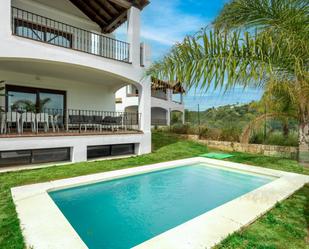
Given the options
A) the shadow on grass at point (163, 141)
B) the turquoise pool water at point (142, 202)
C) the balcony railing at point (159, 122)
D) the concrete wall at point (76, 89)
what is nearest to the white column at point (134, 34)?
the concrete wall at point (76, 89)

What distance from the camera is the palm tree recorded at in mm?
4855

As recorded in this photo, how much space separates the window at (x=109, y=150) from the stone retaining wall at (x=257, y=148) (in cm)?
598

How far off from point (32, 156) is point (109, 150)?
379 centimetres

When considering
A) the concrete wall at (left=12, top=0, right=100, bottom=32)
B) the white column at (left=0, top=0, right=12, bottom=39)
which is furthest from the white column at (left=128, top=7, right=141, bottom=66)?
the white column at (left=0, top=0, right=12, bottom=39)

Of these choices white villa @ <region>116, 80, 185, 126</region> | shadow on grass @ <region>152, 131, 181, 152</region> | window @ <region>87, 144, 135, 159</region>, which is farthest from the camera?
white villa @ <region>116, 80, 185, 126</region>

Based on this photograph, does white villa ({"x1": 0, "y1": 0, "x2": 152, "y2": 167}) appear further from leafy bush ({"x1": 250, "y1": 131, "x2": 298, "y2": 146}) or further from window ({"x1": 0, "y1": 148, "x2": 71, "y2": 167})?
leafy bush ({"x1": 250, "y1": 131, "x2": 298, "y2": 146})

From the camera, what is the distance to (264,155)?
38.5 ft

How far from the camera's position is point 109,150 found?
38.2 ft

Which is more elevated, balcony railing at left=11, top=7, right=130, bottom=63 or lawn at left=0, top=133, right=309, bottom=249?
A: balcony railing at left=11, top=7, right=130, bottom=63

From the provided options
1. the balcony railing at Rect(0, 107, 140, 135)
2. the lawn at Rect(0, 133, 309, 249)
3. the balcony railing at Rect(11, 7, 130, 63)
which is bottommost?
the lawn at Rect(0, 133, 309, 249)

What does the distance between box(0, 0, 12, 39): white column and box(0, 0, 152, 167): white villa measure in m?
0.03

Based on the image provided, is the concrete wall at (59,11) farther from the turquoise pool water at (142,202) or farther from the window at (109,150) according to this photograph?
the turquoise pool water at (142,202)

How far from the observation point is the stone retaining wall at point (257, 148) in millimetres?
11152

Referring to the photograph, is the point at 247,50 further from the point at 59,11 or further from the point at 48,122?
the point at 59,11
